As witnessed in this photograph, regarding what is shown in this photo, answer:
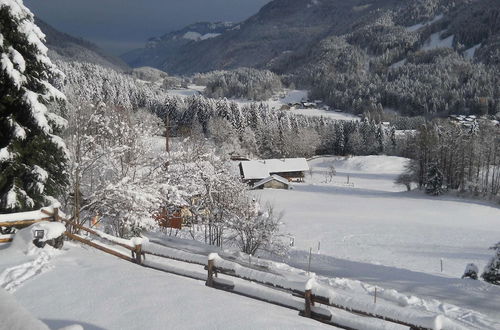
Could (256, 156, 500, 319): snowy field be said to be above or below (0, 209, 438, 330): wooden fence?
below

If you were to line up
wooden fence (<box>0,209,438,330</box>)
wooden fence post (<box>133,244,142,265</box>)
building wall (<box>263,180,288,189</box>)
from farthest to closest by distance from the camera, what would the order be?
building wall (<box>263,180,288,189</box>) → wooden fence post (<box>133,244,142,265</box>) → wooden fence (<box>0,209,438,330</box>)

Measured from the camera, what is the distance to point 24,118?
47.4ft

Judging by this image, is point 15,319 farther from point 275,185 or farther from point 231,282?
point 275,185

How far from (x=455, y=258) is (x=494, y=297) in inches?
648

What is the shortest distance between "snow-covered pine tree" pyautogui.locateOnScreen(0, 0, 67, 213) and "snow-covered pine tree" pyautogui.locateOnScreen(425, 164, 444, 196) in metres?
60.8

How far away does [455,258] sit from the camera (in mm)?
31406

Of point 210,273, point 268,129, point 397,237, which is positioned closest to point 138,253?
point 210,273

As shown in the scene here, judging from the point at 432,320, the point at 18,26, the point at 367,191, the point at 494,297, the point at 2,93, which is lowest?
the point at 367,191

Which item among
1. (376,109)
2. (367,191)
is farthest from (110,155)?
(376,109)

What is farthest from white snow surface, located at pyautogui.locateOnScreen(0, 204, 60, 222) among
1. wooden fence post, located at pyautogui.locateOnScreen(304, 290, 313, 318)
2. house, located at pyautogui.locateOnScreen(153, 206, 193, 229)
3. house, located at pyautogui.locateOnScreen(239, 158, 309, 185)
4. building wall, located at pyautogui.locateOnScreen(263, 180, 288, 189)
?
house, located at pyautogui.locateOnScreen(239, 158, 309, 185)

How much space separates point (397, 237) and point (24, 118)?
33.3 m

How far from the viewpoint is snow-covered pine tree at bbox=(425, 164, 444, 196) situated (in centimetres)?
6438

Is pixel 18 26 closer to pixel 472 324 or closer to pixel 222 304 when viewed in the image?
pixel 222 304

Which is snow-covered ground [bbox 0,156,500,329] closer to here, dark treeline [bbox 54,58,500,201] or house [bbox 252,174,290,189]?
house [bbox 252,174,290,189]
